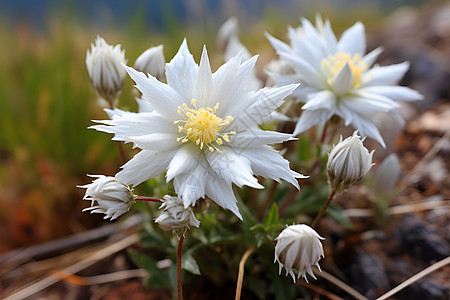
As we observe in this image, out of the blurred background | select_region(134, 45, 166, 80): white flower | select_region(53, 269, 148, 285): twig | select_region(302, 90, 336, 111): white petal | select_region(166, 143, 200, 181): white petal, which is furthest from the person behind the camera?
the blurred background

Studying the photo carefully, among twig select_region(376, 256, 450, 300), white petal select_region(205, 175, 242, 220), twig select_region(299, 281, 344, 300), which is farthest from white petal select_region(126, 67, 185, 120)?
twig select_region(376, 256, 450, 300)

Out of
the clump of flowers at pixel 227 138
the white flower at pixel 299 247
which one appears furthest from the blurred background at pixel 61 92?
the white flower at pixel 299 247

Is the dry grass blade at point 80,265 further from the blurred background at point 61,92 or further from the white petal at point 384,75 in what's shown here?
the white petal at point 384,75

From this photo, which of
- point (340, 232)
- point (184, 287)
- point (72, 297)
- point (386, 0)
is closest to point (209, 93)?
point (184, 287)

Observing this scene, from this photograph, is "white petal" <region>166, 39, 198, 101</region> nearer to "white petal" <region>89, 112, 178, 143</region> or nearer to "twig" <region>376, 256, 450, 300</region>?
"white petal" <region>89, 112, 178, 143</region>

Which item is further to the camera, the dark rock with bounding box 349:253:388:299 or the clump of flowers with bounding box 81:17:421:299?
the dark rock with bounding box 349:253:388:299
